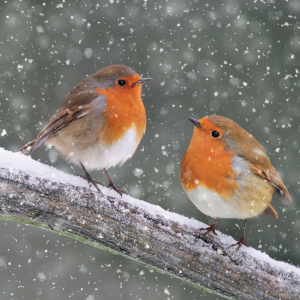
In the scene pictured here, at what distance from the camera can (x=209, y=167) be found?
8.64 feet

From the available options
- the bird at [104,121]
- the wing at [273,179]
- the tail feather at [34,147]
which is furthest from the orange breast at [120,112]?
the wing at [273,179]

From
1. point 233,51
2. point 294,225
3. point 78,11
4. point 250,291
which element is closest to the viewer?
point 250,291

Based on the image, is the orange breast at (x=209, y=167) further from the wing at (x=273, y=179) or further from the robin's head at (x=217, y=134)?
the wing at (x=273, y=179)

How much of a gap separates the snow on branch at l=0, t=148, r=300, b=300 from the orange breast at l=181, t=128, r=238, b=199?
30 centimetres

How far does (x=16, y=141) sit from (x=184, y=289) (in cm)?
281

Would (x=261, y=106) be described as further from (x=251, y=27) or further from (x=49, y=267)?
(x=49, y=267)

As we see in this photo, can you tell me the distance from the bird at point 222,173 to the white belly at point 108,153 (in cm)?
41

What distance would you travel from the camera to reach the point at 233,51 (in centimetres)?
493

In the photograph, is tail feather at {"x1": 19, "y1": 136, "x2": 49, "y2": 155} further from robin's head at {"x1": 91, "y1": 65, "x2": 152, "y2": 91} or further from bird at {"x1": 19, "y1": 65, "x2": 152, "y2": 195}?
robin's head at {"x1": 91, "y1": 65, "x2": 152, "y2": 91}

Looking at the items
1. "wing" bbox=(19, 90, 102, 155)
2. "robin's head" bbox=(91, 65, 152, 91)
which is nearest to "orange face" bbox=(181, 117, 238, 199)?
"robin's head" bbox=(91, 65, 152, 91)

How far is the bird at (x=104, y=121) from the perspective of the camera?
9.06 ft

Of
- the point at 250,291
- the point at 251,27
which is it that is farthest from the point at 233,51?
the point at 250,291

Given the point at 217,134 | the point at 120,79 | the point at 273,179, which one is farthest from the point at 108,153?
the point at 273,179

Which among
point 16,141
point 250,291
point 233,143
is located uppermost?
point 233,143
